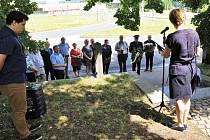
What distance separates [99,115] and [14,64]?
7.87 feet

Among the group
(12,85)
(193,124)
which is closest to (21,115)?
(12,85)

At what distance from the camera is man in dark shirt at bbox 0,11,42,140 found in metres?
4.79

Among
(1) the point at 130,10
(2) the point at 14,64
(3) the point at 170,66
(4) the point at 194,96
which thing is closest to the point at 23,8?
(1) the point at 130,10

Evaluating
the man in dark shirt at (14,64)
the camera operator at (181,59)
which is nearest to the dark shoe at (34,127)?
the man in dark shirt at (14,64)

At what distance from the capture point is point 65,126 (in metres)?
6.28

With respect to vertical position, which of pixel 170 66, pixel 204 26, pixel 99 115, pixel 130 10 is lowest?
pixel 99 115

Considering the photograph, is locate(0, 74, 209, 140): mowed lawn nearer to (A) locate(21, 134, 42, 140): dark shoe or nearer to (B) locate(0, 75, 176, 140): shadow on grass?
(B) locate(0, 75, 176, 140): shadow on grass

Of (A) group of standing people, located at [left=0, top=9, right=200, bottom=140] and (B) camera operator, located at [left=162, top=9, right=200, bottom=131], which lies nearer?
(A) group of standing people, located at [left=0, top=9, right=200, bottom=140]

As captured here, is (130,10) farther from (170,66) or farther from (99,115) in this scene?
(170,66)

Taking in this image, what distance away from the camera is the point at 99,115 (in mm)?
6812

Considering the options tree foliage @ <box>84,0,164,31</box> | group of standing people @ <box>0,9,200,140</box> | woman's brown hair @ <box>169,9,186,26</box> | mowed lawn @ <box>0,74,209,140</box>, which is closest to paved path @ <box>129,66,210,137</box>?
mowed lawn @ <box>0,74,209,140</box>

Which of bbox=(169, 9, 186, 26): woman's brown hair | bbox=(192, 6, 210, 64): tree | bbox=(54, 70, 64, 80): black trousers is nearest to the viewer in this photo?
bbox=(169, 9, 186, 26): woman's brown hair

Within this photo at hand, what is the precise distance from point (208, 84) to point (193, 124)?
2531 millimetres

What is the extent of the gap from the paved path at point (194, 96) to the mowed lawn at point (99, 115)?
17cm
